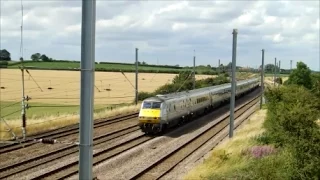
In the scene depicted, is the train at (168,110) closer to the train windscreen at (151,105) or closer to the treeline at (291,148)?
the train windscreen at (151,105)

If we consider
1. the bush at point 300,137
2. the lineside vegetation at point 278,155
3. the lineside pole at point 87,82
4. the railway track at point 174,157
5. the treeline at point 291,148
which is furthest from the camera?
the railway track at point 174,157

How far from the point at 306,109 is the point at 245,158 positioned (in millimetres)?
4660

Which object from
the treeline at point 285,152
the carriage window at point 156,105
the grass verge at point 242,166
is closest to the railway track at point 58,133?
the carriage window at point 156,105

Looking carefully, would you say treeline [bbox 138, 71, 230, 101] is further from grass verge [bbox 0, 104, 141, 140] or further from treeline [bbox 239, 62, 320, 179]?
treeline [bbox 239, 62, 320, 179]

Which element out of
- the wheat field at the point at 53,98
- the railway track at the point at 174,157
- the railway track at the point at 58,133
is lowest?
the railway track at the point at 174,157

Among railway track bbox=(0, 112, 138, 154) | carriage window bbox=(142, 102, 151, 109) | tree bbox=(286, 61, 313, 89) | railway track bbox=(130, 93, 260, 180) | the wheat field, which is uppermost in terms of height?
tree bbox=(286, 61, 313, 89)

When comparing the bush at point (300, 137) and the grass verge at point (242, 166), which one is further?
the bush at point (300, 137)

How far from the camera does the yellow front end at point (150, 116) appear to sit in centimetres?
3114

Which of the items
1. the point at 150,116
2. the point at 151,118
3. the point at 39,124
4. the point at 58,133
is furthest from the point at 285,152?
the point at 39,124

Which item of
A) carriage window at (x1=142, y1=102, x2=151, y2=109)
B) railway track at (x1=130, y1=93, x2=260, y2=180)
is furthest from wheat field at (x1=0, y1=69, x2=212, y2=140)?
railway track at (x1=130, y1=93, x2=260, y2=180)

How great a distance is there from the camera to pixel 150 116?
31.4 metres

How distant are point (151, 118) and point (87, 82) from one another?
2638cm

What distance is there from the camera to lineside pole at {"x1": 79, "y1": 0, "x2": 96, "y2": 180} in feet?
16.1

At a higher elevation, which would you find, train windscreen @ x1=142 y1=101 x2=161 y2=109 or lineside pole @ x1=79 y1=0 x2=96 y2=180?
lineside pole @ x1=79 y1=0 x2=96 y2=180
